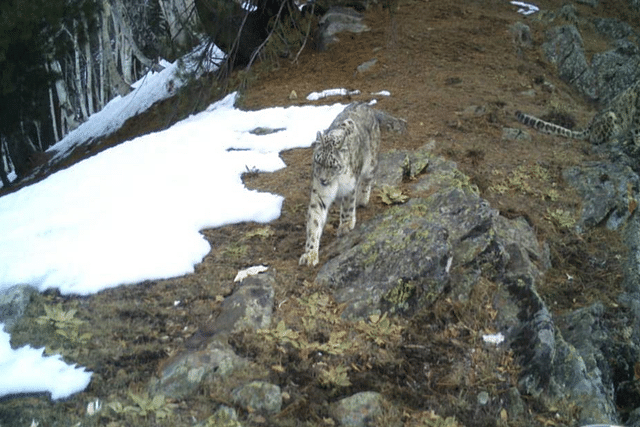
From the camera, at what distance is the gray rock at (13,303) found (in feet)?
20.6

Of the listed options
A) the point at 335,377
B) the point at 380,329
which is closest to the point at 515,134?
the point at 380,329

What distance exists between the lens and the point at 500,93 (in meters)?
14.1

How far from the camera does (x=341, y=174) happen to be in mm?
7691

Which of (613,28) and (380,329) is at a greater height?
(380,329)

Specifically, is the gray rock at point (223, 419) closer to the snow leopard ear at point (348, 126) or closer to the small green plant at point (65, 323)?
the small green plant at point (65, 323)

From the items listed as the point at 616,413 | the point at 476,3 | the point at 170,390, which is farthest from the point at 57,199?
the point at 476,3

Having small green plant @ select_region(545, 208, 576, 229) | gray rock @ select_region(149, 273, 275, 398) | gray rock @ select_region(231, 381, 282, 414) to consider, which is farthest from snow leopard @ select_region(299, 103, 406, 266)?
small green plant @ select_region(545, 208, 576, 229)

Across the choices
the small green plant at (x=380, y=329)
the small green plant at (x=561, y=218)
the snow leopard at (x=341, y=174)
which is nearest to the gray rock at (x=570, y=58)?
the small green plant at (x=561, y=218)

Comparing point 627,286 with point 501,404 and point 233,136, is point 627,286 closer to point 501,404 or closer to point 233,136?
point 501,404

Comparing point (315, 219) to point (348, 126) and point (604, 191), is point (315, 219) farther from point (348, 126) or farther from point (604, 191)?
point (604, 191)

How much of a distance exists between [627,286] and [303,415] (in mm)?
5241

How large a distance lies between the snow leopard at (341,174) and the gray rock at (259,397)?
2499mm

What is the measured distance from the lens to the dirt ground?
17.7ft

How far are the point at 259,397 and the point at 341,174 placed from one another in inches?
129
